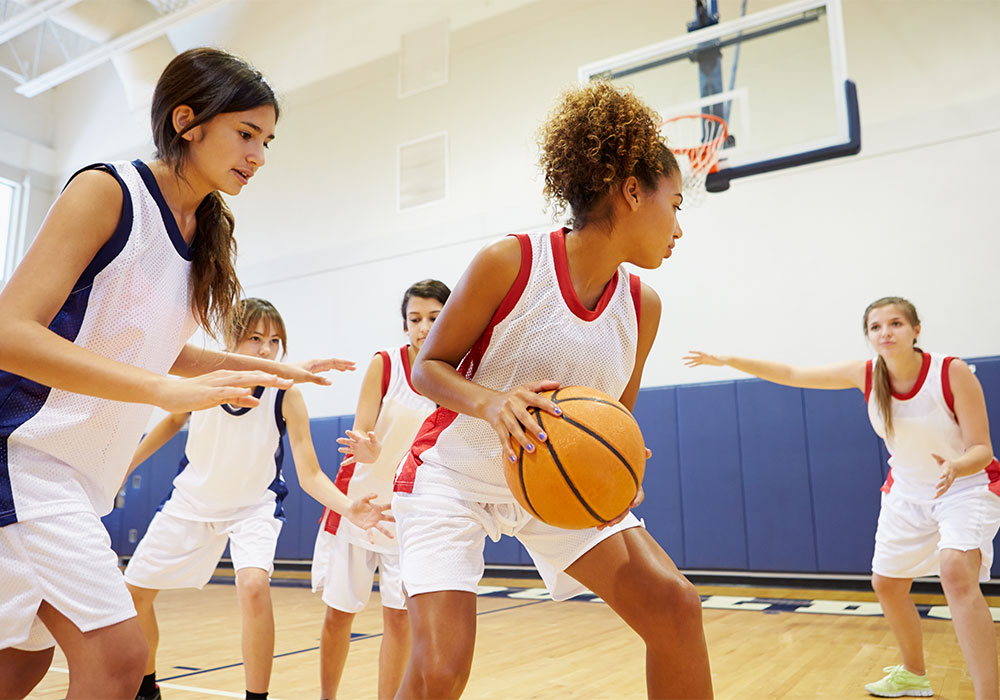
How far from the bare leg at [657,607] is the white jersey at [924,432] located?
2.22 metres

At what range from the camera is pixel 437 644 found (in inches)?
59.1

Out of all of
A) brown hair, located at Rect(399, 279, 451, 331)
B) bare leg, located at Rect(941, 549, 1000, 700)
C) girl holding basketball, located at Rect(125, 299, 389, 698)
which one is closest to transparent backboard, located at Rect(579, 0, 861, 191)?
brown hair, located at Rect(399, 279, 451, 331)

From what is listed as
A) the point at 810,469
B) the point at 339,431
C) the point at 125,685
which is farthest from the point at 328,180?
the point at 125,685

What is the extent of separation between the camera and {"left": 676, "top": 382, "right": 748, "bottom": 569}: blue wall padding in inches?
247

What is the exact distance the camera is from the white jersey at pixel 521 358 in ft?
5.71

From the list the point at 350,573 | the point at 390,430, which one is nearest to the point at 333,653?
the point at 350,573

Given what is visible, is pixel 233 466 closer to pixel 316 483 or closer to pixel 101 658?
pixel 316 483

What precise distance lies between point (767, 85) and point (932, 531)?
3.46 metres

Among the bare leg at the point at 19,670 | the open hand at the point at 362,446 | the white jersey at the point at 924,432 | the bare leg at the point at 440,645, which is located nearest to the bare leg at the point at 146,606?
the open hand at the point at 362,446

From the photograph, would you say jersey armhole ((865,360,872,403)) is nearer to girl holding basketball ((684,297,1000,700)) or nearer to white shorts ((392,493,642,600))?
girl holding basketball ((684,297,1000,700))

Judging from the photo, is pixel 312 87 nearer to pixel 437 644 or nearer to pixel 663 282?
pixel 663 282

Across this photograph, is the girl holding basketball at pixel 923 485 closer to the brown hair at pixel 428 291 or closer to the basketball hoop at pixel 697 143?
the brown hair at pixel 428 291

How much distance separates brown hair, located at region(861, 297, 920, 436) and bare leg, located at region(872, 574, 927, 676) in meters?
→ 0.76

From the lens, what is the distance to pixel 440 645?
150cm
